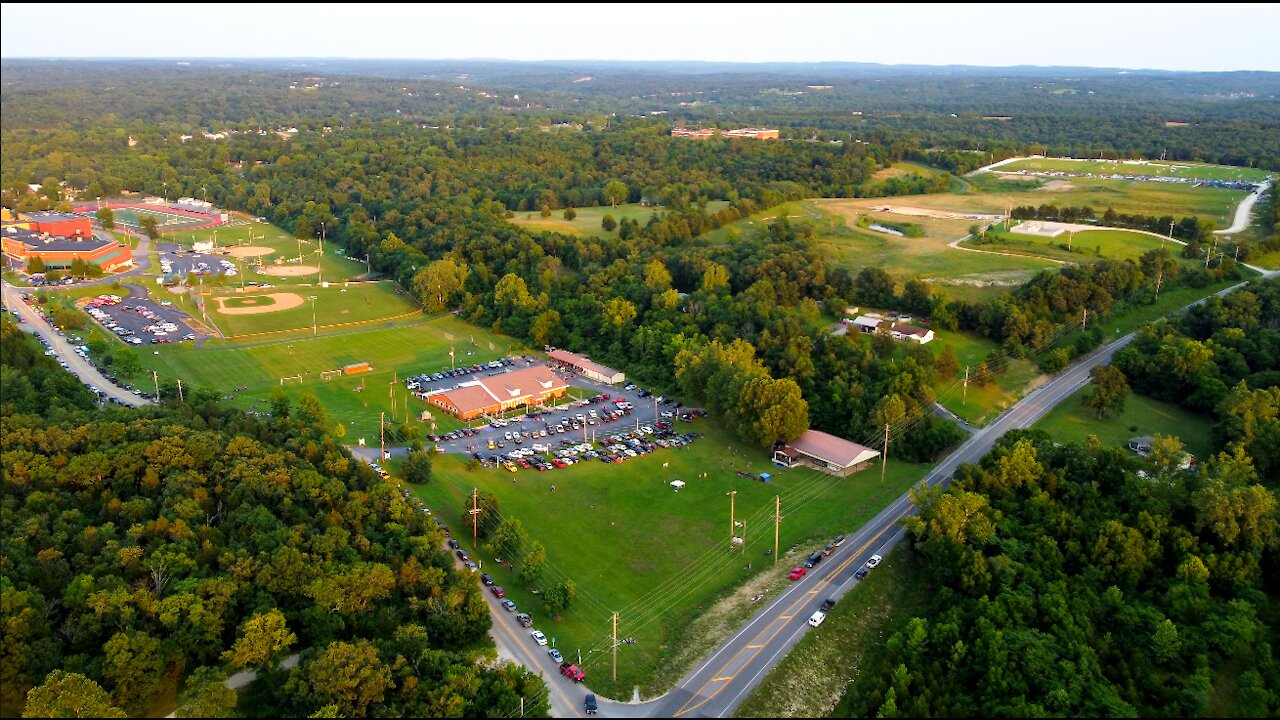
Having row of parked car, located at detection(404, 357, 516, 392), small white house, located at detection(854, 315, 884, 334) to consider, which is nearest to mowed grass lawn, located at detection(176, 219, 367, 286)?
row of parked car, located at detection(404, 357, 516, 392)

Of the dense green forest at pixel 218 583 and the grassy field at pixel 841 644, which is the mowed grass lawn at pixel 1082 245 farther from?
the dense green forest at pixel 218 583

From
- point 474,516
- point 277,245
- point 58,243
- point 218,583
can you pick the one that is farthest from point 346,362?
point 58,243

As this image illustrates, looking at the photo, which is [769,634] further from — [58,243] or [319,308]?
[58,243]

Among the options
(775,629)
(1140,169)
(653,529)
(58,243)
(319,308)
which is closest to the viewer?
(775,629)

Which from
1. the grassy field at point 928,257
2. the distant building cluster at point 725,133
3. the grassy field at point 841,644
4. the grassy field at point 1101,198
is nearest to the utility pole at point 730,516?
the grassy field at point 841,644

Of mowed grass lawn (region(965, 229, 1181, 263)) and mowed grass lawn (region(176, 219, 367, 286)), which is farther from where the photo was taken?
Result: mowed grass lawn (region(176, 219, 367, 286))

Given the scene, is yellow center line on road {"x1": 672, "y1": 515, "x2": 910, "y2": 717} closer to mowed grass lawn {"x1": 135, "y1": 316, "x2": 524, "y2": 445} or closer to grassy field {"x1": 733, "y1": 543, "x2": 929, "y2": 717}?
grassy field {"x1": 733, "y1": 543, "x2": 929, "y2": 717}

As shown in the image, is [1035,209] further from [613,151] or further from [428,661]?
[428,661]
